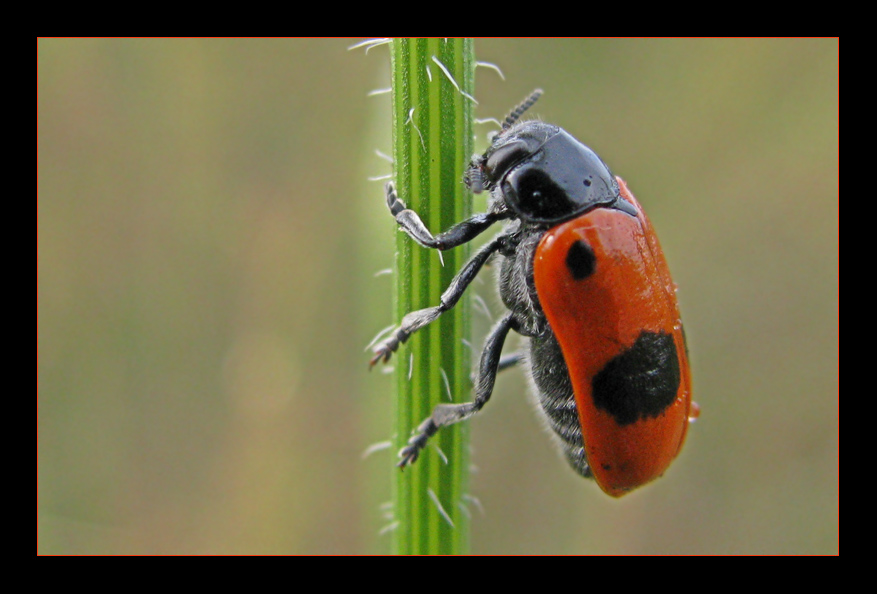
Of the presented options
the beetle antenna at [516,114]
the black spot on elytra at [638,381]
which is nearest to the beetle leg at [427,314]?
the black spot on elytra at [638,381]

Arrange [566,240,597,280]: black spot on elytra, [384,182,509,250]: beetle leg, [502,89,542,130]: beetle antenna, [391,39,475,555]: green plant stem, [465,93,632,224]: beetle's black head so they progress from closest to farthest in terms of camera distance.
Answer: [391,39,475,555]: green plant stem, [384,182,509,250]: beetle leg, [566,240,597,280]: black spot on elytra, [465,93,632,224]: beetle's black head, [502,89,542,130]: beetle antenna

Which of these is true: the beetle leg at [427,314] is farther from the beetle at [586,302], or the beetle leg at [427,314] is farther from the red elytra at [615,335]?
the red elytra at [615,335]

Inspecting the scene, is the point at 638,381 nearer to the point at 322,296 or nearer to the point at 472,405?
the point at 472,405

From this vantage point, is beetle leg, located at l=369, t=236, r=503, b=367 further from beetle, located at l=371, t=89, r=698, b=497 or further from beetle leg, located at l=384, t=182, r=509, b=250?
beetle leg, located at l=384, t=182, r=509, b=250

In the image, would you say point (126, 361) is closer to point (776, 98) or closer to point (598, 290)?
point (598, 290)

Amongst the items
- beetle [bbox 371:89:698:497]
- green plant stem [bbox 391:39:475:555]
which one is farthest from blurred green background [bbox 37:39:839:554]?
green plant stem [bbox 391:39:475:555]

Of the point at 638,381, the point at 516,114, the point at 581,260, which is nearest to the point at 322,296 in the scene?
the point at 516,114
